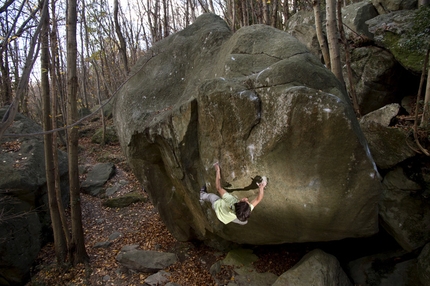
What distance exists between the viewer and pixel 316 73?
5.61 m

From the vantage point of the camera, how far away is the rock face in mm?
5051

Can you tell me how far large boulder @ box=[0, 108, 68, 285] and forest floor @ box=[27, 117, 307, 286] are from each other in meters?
0.52

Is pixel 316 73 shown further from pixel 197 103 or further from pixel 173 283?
pixel 173 283

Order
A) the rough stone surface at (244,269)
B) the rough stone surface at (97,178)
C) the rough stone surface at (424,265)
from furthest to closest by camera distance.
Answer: the rough stone surface at (97,178)
the rough stone surface at (244,269)
the rough stone surface at (424,265)

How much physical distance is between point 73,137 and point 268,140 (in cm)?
532

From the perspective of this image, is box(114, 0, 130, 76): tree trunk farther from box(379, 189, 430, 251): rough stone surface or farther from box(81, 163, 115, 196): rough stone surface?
box(379, 189, 430, 251): rough stone surface

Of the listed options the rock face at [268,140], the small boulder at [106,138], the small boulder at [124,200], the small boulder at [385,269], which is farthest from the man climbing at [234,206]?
the small boulder at [106,138]

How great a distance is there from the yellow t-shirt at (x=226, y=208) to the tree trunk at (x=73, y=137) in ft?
15.3

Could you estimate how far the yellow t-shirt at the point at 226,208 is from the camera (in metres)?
5.12

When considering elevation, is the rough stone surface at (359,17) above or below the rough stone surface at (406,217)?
above

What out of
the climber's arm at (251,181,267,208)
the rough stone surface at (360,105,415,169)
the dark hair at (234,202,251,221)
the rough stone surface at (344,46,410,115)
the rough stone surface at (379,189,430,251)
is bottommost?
the rough stone surface at (379,189,430,251)

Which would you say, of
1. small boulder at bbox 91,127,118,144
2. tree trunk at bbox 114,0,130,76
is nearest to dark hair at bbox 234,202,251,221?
tree trunk at bbox 114,0,130,76

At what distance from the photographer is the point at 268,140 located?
5.45 metres

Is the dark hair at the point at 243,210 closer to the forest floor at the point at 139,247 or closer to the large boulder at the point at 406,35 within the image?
the forest floor at the point at 139,247
